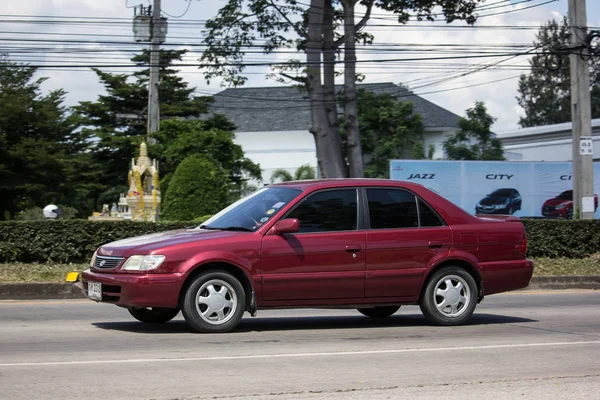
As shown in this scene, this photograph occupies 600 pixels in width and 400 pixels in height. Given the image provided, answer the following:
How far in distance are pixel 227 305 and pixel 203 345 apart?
82cm

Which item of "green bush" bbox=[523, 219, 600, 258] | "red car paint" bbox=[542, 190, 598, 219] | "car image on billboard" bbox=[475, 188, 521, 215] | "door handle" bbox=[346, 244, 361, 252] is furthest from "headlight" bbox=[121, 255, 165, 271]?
"red car paint" bbox=[542, 190, 598, 219]

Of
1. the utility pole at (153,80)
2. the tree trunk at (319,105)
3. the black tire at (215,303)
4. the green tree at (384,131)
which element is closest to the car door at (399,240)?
the black tire at (215,303)

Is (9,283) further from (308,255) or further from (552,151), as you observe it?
(552,151)

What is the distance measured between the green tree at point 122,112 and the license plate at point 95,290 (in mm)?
48738

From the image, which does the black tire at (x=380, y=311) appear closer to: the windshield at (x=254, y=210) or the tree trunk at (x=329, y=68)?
the windshield at (x=254, y=210)

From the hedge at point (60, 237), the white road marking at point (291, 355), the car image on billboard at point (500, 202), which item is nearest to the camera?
the white road marking at point (291, 355)

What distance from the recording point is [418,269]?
9992 mm

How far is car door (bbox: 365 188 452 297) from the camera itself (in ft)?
32.2

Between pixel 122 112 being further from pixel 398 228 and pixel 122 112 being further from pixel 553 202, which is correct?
pixel 398 228

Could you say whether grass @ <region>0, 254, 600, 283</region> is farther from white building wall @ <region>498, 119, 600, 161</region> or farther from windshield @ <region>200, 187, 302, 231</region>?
white building wall @ <region>498, 119, 600, 161</region>

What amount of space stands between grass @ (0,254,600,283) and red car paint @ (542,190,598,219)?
12269 mm

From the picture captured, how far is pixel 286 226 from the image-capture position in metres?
9.32

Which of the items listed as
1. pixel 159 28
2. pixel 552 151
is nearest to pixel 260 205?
pixel 159 28

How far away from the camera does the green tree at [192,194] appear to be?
23984 millimetres
